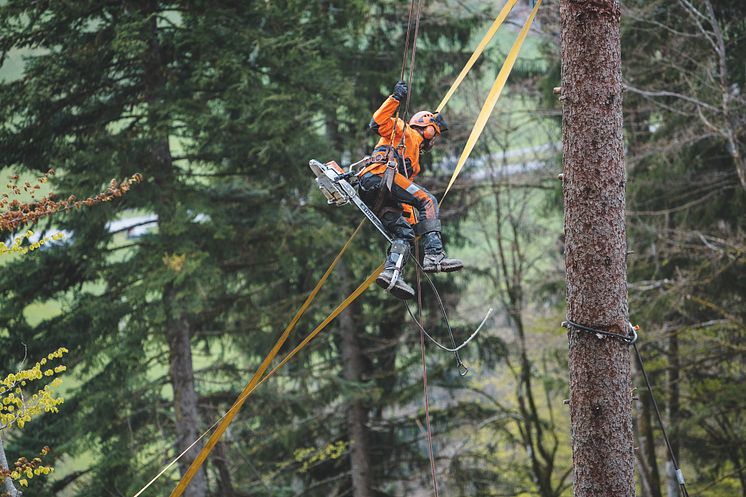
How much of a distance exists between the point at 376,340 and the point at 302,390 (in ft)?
7.56

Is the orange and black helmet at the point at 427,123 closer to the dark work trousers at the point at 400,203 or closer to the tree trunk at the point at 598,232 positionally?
the dark work trousers at the point at 400,203

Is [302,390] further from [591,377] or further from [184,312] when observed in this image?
[591,377]

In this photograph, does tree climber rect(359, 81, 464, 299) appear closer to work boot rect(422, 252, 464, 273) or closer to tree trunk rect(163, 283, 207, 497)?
work boot rect(422, 252, 464, 273)

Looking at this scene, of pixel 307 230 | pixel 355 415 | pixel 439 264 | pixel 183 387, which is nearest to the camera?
pixel 439 264

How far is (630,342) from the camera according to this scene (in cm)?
596

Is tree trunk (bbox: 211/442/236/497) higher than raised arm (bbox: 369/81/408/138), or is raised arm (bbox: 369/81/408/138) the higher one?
raised arm (bbox: 369/81/408/138)

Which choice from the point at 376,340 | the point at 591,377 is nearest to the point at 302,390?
the point at 376,340

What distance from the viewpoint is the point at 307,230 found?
41.5 feet

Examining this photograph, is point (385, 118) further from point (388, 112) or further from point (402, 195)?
point (402, 195)

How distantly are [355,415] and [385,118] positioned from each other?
40.4 feet

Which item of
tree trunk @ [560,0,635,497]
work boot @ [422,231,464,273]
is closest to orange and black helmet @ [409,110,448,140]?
work boot @ [422,231,464,273]

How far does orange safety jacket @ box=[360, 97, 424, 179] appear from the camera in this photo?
249 inches

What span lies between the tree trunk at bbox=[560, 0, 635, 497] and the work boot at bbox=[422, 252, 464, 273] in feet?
3.08

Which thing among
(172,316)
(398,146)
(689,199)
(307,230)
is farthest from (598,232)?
(689,199)
